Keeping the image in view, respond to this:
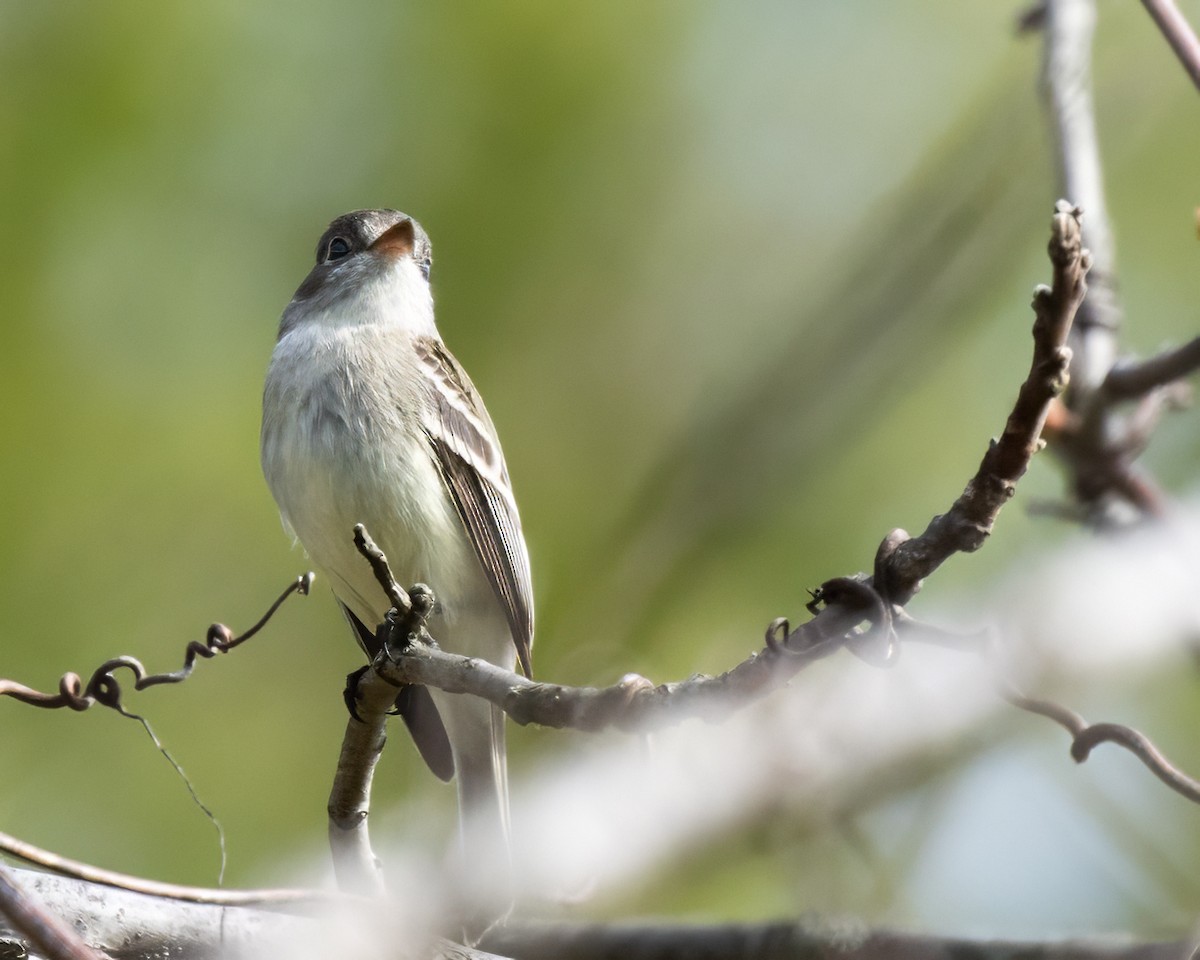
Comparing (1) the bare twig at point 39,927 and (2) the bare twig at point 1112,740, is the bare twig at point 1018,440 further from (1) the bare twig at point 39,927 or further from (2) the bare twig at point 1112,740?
(1) the bare twig at point 39,927

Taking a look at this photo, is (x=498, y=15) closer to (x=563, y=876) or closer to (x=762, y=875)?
(x=762, y=875)

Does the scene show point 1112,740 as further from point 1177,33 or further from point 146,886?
point 146,886

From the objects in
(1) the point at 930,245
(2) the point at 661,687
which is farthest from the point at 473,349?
(2) the point at 661,687

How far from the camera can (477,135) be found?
500 centimetres

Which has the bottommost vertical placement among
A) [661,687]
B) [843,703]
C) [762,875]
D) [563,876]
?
[762,875]

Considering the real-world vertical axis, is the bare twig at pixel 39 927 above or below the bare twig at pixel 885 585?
below

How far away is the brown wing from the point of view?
3.73m

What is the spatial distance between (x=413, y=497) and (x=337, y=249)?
4.09 ft

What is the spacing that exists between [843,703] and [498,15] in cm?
305

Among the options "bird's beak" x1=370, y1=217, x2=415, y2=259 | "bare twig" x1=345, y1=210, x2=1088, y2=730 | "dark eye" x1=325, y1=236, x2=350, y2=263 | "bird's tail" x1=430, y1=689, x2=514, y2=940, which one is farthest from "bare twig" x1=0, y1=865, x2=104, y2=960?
"dark eye" x1=325, y1=236, x2=350, y2=263

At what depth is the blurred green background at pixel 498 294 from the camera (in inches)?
167

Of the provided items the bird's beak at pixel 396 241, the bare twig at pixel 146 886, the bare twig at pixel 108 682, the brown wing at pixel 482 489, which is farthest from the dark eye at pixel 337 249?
the bare twig at pixel 146 886

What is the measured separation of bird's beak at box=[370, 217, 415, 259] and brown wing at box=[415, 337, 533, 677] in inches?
15.2

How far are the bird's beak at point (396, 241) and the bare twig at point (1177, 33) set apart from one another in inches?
102
